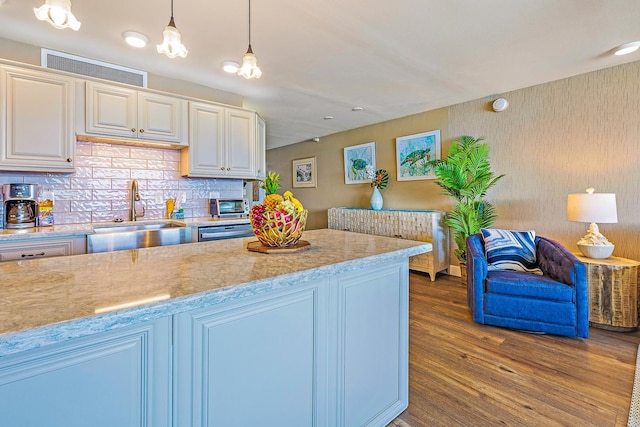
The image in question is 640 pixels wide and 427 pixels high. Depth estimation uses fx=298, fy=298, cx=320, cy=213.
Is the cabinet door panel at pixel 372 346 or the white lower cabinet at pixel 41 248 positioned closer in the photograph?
the cabinet door panel at pixel 372 346

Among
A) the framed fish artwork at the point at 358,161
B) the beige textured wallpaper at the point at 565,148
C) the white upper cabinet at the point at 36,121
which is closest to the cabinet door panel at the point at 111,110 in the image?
the white upper cabinet at the point at 36,121

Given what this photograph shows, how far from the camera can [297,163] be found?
6984mm

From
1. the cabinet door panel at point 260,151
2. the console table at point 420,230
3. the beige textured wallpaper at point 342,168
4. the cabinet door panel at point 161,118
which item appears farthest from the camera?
the beige textured wallpaper at point 342,168

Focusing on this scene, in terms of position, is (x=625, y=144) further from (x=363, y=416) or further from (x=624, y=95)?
(x=363, y=416)

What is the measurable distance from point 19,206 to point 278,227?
2615 millimetres

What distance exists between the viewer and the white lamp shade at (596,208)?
2592 mm

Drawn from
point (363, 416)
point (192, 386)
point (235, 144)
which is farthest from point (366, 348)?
point (235, 144)

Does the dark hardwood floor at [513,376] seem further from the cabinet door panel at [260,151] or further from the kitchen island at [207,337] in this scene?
the cabinet door panel at [260,151]

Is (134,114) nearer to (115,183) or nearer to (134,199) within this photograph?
(115,183)

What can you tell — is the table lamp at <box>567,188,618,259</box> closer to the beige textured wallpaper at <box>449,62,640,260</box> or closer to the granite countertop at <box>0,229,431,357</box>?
the beige textured wallpaper at <box>449,62,640,260</box>

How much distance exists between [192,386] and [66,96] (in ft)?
9.45

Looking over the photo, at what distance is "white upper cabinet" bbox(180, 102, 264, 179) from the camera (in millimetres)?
3225

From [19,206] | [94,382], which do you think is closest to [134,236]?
[19,206]

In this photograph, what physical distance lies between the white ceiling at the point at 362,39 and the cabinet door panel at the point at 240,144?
0.37m
